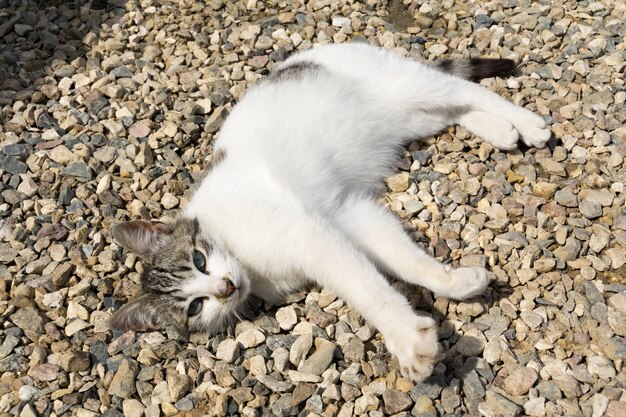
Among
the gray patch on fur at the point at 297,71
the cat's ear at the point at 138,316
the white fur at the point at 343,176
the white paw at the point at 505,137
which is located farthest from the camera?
the gray patch on fur at the point at 297,71

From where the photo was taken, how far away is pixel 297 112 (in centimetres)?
344

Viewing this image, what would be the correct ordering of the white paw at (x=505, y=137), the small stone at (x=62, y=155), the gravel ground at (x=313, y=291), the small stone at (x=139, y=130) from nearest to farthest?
1. the gravel ground at (x=313, y=291)
2. the white paw at (x=505, y=137)
3. the small stone at (x=62, y=155)
4. the small stone at (x=139, y=130)

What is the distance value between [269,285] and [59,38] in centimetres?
287

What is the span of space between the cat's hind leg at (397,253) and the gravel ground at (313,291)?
5.2 inches

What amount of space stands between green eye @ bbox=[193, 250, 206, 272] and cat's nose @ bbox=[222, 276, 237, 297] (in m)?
0.17

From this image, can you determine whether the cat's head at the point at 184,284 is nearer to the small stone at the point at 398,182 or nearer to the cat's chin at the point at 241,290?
the cat's chin at the point at 241,290

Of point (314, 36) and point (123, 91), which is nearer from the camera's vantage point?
point (123, 91)

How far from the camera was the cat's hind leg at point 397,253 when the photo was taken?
108 inches

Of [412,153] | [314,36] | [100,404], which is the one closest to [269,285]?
[100,404]

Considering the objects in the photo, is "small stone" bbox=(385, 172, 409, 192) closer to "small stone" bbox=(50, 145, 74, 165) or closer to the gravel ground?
the gravel ground

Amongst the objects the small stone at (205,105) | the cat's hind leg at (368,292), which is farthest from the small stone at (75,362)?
the small stone at (205,105)

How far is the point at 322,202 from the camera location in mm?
3193

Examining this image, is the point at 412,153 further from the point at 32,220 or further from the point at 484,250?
the point at 32,220

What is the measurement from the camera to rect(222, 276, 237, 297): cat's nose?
2.83 metres
